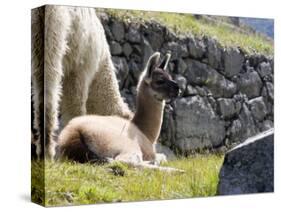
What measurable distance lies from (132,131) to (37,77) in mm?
1488

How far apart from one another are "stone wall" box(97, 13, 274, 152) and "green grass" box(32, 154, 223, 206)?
1.21ft

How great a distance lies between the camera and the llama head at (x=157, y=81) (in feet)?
31.1

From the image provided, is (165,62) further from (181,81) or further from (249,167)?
(249,167)

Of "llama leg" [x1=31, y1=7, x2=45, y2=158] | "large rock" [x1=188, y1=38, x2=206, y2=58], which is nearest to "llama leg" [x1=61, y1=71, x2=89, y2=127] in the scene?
"llama leg" [x1=31, y1=7, x2=45, y2=158]

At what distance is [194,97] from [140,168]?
4.66 ft

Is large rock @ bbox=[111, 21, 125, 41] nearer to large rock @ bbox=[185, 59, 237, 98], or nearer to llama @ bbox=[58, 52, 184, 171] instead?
llama @ bbox=[58, 52, 184, 171]

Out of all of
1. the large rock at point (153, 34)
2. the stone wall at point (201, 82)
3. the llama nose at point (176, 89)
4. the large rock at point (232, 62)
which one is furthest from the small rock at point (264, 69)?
the large rock at point (153, 34)

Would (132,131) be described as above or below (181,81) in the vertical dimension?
below

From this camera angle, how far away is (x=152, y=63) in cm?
952

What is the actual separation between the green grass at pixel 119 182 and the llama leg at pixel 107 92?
2.54 feet

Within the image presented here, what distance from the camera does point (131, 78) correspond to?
371 inches

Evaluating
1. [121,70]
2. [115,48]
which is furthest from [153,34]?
[121,70]

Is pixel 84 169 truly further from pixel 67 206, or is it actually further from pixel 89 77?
pixel 89 77

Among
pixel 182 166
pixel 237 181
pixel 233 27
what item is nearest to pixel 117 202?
pixel 182 166
